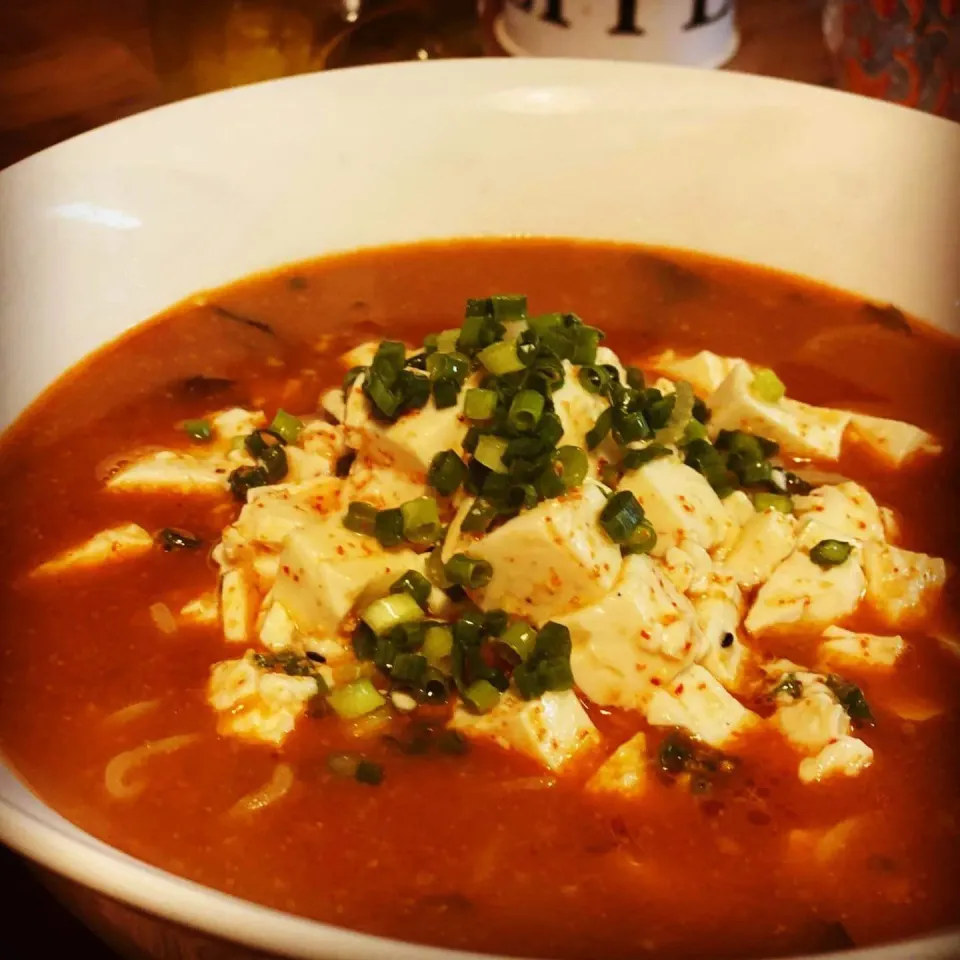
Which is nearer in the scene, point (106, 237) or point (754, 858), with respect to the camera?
point (754, 858)

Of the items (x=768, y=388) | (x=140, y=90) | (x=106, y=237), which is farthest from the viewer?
(x=140, y=90)

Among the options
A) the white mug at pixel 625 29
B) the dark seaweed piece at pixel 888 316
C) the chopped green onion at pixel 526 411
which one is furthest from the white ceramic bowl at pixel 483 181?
the chopped green onion at pixel 526 411

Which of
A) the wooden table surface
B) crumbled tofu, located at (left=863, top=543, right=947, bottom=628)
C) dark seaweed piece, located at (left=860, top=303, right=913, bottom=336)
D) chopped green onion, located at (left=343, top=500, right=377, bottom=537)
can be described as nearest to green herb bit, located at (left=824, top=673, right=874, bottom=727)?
crumbled tofu, located at (left=863, top=543, right=947, bottom=628)

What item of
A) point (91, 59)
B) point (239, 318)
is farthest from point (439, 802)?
point (91, 59)

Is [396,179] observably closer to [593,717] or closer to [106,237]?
[106,237]

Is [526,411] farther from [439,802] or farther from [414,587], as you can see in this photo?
[439,802]

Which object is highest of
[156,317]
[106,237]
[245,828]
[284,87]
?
[284,87]

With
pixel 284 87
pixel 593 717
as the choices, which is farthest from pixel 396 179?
pixel 593 717
